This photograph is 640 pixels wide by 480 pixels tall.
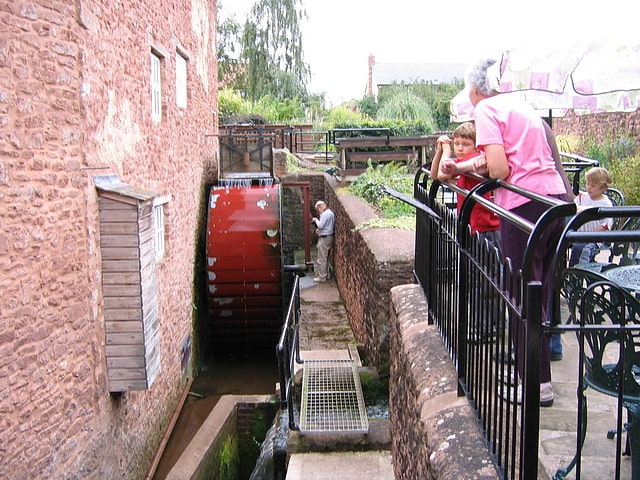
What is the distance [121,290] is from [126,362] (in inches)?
24.3

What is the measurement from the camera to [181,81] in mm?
9836

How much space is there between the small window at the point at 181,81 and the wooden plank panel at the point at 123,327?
14.5 ft

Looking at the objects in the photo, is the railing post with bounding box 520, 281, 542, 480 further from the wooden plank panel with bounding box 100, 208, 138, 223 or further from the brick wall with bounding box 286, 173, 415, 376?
the brick wall with bounding box 286, 173, 415, 376

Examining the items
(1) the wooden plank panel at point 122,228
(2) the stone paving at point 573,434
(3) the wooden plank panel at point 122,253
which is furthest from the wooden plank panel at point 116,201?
(2) the stone paving at point 573,434

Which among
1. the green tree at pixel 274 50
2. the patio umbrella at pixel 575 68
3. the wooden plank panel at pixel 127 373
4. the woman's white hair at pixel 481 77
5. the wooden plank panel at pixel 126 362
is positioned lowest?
the wooden plank panel at pixel 127 373

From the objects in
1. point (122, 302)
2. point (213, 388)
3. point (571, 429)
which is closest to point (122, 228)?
point (122, 302)

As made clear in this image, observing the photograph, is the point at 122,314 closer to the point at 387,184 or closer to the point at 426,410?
the point at 426,410

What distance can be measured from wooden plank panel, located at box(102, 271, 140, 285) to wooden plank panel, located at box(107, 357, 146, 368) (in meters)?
0.64

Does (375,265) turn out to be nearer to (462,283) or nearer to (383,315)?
(383,315)

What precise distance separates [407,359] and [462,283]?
2.83ft

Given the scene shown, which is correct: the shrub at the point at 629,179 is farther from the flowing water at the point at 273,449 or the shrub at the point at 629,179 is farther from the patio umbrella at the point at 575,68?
the flowing water at the point at 273,449

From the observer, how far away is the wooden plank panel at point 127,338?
18.7 ft

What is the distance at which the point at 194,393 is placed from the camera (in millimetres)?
9805

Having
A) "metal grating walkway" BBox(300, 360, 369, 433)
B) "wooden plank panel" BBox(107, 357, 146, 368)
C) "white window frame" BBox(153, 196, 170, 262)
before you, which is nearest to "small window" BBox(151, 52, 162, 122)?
"white window frame" BBox(153, 196, 170, 262)
